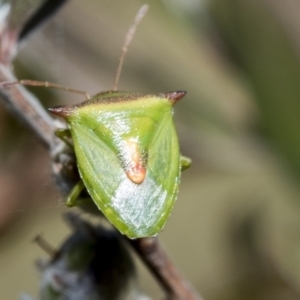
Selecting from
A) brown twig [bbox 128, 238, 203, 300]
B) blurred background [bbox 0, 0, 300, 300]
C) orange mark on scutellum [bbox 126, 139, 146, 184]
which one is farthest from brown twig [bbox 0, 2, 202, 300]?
blurred background [bbox 0, 0, 300, 300]

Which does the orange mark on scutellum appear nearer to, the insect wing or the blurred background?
the insect wing

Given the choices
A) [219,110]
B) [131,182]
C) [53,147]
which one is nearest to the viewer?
[131,182]

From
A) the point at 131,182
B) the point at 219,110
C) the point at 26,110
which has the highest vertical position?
the point at 26,110

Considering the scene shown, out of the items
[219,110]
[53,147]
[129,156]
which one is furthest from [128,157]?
[219,110]

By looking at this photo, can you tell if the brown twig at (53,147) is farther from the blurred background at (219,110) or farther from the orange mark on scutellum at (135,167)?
the blurred background at (219,110)

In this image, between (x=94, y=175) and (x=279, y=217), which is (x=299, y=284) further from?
(x=279, y=217)

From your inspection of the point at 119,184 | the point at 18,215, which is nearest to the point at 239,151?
the point at 18,215

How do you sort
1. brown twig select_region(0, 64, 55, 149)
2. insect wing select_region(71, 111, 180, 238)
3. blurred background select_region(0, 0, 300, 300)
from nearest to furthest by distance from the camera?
insect wing select_region(71, 111, 180, 238), brown twig select_region(0, 64, 55, 149), blurred background select_region(0, 0, 300, 300)

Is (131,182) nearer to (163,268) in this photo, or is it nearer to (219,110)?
(163,268)

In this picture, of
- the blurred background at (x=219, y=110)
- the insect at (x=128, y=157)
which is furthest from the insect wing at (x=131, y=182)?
the blurred background at (x=219, y=110)
